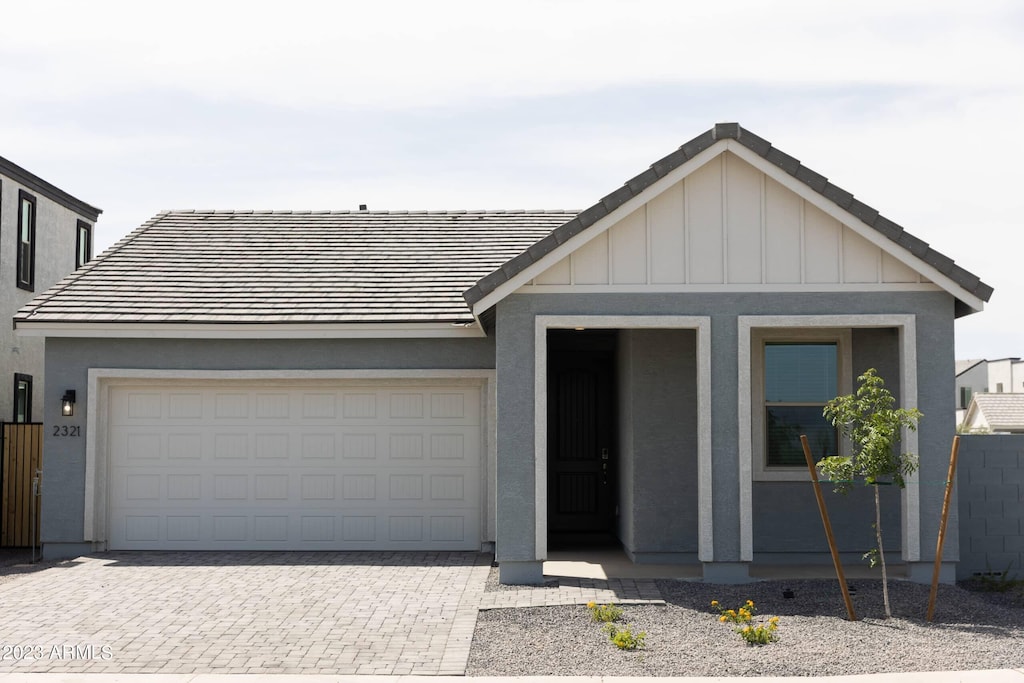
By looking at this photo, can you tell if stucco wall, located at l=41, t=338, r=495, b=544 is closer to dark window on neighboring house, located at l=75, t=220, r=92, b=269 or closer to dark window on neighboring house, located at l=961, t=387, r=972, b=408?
dark window on neighboring house, located at l=75, t=220, r=92, b=269

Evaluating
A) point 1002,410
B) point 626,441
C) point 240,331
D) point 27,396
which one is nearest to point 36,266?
point 27,396

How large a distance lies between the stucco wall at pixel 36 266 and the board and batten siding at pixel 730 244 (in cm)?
1249

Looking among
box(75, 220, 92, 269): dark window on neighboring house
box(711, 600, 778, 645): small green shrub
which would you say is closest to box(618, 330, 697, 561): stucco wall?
box(711, 600, 778, 645): small green shrub

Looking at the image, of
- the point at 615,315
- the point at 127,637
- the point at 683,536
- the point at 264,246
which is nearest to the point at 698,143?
the point at 615,315

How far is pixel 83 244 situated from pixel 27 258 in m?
3.23

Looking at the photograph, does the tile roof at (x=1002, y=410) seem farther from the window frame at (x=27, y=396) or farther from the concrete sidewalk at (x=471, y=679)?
the concrete sidewalk at (x=471, y=679)

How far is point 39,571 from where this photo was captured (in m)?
12.8

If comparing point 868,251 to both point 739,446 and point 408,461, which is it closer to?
point 739,446

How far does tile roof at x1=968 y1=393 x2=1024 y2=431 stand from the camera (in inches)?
1487

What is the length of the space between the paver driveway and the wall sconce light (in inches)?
78.7

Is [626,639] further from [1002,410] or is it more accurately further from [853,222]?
[1002,410]

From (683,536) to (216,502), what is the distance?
6.38m

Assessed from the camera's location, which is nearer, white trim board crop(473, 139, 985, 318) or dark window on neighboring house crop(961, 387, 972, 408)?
white trim board crop(473, 139, 985, 318)

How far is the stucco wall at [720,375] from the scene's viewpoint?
11.1m
